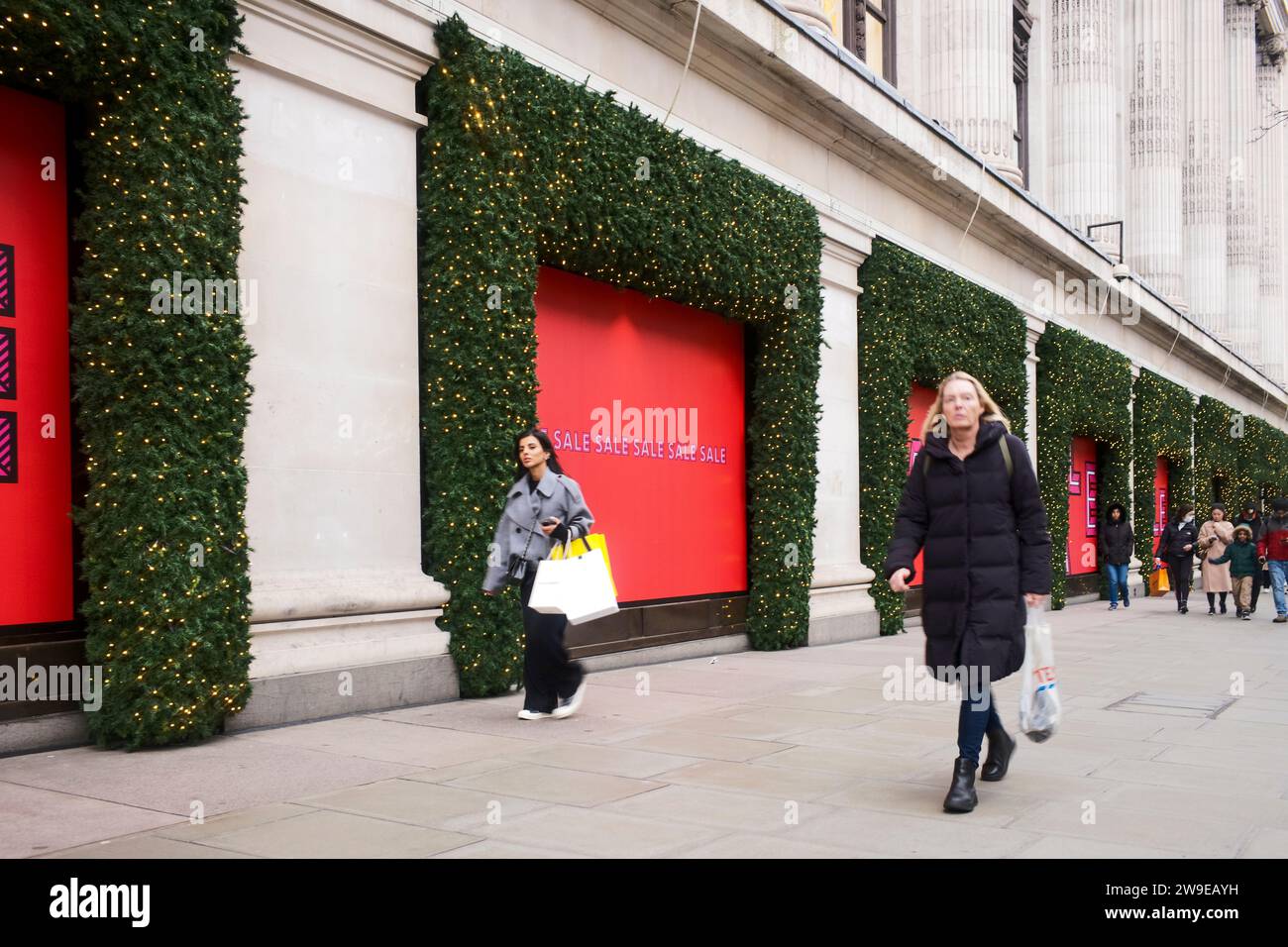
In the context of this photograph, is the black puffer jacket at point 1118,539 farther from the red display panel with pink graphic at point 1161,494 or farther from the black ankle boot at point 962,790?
the black ankle boot at point 962,790

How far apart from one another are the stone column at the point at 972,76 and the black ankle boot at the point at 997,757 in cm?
1671

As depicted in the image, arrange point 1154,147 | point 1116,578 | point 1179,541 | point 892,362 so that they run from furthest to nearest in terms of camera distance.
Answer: point 1154,147
point 1116,578
point 1179,541
point 892,362

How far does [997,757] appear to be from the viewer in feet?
20.3

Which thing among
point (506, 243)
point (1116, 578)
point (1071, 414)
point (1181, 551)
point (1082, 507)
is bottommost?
point (1116, 578)

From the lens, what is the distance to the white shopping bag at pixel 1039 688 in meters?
5.68

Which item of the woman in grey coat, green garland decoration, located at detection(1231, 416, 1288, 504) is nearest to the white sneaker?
the woman in grey coat

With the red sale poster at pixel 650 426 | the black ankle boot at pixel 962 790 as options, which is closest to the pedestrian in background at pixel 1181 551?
the red sale poster at pixel 650 426

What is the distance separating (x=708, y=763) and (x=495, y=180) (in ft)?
16.0

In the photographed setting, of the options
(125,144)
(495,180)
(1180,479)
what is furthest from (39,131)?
(1180,479)

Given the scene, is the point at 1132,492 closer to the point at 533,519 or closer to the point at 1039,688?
the point at 533,519

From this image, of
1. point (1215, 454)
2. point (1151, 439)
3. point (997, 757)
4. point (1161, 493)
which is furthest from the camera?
point (1215, 454)

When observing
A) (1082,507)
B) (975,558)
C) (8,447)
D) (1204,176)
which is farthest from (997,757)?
(1204,176)

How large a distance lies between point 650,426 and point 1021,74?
2031cm

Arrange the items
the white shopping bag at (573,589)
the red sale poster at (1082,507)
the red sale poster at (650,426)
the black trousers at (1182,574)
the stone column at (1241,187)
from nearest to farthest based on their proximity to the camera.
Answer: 1. the white shopping bag at (573,589)
2. the red sale poster at (650,426)
3. the black trousers at (1182,574)
4. the red sale poster at (1082,507)
5. the stone column at (1241,187)
